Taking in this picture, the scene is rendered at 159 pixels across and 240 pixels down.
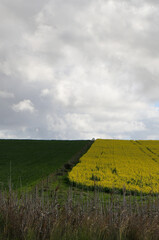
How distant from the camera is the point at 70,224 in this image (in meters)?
5.03

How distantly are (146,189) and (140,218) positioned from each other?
30.9ft

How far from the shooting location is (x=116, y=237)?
5008mm

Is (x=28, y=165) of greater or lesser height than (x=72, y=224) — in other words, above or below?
below

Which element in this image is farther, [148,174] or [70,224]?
[148,174]

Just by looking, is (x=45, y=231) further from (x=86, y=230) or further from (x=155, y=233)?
(x=155, y=233)

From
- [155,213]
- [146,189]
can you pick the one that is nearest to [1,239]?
[155,213]

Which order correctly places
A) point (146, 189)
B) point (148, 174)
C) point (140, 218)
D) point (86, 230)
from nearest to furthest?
point (86, 230), point (140, 218), point (146, 189), point (148, 174)

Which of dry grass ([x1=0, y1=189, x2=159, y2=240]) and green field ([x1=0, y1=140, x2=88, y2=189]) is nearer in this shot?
dry grass ([x1=0, y1=189, x2=159, y2=240])

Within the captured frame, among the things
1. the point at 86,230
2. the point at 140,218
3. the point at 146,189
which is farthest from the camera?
the point at 146,189

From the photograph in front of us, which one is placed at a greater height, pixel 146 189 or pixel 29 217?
pixel 29 217

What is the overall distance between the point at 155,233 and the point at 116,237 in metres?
0.75

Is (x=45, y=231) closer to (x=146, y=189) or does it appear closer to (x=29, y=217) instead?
(x=29, y=217)

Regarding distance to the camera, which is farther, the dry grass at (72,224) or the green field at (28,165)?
the green field at (28,165)

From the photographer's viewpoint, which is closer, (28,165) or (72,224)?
(72,224)
